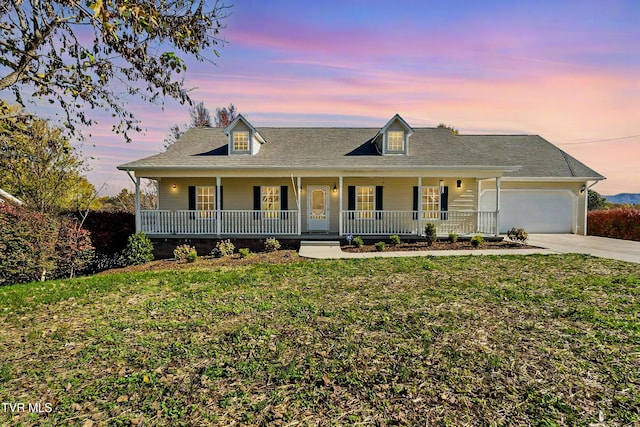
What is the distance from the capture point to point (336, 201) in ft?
49.9

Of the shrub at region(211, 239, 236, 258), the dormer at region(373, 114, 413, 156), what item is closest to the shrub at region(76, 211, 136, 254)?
the shrub at region(211, 239, 236, 258)

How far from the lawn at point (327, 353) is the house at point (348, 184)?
259 inches

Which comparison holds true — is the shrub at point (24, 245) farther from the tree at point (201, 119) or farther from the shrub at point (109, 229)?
the tree at point (201, 119)

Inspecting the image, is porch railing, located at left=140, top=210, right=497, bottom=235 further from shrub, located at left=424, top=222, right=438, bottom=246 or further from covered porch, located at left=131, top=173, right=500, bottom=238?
shrub, located at left=424, top=222, right=438, bottom=246

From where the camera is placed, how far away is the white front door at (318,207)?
15109 mm

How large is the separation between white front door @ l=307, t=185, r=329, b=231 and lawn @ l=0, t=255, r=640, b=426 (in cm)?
759

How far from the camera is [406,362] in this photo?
3.89m

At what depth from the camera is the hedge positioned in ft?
51.1

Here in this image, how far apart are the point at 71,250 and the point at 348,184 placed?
10627 mm

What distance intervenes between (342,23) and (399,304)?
740 cm

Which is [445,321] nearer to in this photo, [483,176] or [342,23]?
[342,23]

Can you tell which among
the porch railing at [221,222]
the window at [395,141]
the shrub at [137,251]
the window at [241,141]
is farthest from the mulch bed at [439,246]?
the shrub at [137,251]

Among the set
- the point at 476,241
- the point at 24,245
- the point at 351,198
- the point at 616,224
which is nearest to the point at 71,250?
the point at 24,245

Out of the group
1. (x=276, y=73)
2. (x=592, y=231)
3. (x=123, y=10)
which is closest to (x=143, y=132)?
(x=123, y=10)
